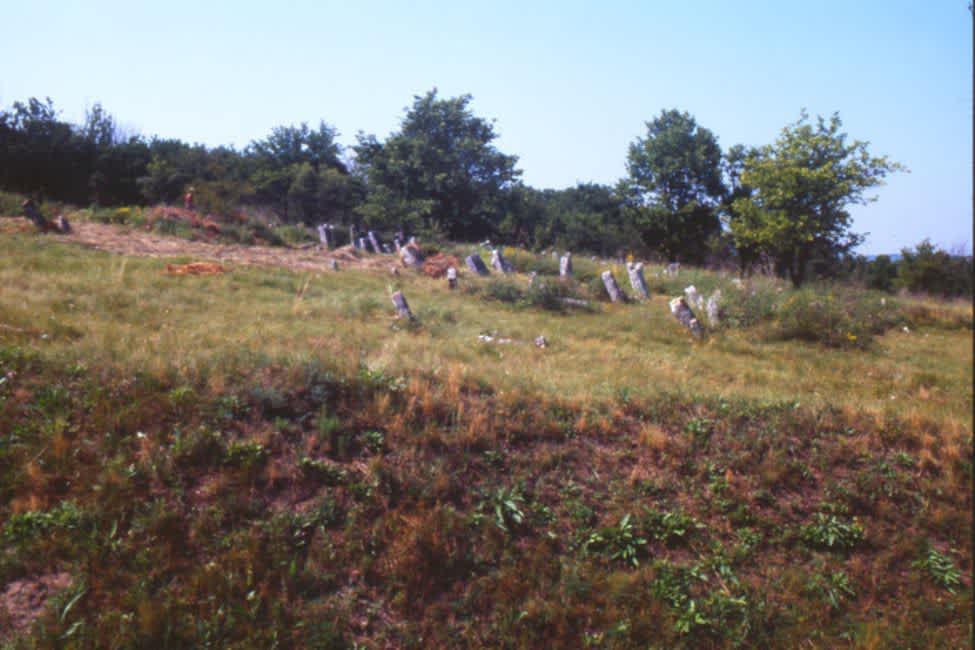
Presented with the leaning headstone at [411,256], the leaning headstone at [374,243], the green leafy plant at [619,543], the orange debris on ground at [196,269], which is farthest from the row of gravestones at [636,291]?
the green leafy plant at [619,543]

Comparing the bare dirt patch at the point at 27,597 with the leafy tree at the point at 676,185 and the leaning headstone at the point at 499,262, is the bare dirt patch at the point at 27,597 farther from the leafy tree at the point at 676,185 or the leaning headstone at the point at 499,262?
the leafy tree at the point at 676,185

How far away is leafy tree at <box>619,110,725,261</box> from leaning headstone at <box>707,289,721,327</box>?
690 inches

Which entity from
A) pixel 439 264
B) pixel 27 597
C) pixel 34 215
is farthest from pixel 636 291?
pixel 34 215

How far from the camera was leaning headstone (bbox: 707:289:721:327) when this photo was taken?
12195mm

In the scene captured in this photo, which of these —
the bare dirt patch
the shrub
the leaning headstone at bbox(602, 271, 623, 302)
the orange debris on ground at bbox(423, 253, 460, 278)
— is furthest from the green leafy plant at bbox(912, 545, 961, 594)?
the orange debris on ground at bbox(423, 253, 460, 278)

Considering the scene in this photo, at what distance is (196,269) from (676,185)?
Answer: 25.6 m

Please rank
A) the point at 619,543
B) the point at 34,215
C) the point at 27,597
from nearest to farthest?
the point at 27,597 < the point at 619,543 < the point at 34,215

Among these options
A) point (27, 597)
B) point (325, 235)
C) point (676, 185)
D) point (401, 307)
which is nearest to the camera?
point (27, 597)

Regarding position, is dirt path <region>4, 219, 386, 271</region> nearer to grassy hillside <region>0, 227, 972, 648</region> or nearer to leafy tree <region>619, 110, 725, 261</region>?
grassy hillside <region>0, 227, 972, 648</region>

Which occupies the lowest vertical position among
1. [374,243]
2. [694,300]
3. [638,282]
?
[694,300]

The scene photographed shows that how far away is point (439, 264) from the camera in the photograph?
16984 millimetres

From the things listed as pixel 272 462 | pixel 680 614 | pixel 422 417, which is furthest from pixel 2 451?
pixel 680 614

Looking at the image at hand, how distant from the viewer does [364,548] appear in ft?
14.0

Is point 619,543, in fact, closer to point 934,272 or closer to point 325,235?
point 325,235
